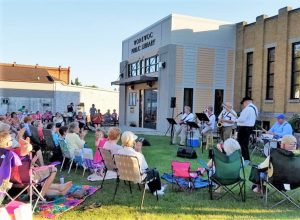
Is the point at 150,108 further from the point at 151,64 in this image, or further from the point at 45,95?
the point at 45,95

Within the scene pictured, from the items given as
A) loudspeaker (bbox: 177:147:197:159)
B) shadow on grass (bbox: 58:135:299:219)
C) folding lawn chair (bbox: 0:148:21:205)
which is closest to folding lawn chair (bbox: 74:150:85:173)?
shadow on grass (bbox: 58:135:299:219)

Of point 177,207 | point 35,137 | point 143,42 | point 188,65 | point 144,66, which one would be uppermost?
point 143,42

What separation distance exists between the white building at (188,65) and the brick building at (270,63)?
2.65ft

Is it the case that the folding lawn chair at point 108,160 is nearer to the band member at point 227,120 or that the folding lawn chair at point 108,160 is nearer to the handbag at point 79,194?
the handbag at point 79,194

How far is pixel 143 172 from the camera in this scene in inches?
231

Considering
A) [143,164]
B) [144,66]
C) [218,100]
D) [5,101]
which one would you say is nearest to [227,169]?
[143,164]

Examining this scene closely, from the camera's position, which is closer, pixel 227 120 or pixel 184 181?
pixel 184 181

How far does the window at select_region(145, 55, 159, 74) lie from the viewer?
894 inches

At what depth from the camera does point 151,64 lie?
23484 millimetres

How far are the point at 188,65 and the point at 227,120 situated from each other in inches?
364

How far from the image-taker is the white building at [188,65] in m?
20.5

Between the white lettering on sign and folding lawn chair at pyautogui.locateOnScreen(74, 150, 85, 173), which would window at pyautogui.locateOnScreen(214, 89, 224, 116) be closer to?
the white lettering on sign

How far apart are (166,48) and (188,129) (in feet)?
25.3

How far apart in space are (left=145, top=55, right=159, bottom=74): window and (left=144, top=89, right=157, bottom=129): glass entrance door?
1.29 m
